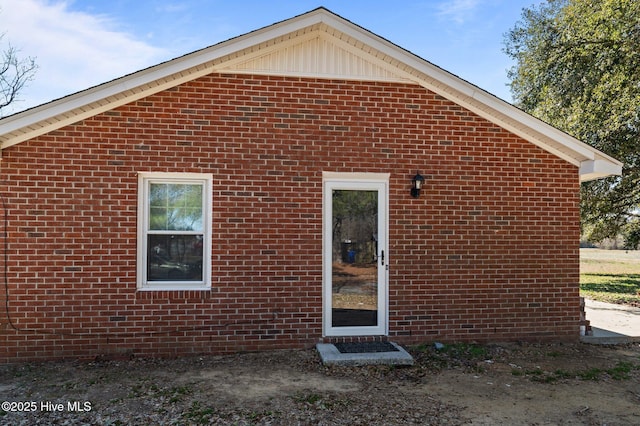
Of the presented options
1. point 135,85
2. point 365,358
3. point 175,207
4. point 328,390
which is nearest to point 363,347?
point 365,358

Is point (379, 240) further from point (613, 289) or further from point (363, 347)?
point (613, 289)

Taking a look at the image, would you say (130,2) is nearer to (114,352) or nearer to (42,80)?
(114,352)

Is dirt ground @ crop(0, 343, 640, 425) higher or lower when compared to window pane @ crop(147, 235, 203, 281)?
lower

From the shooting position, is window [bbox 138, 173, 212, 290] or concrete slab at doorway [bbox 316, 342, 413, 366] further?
window [bbox 138, 173, 212, 290]

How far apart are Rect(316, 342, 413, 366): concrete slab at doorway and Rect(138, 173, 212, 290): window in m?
1.91

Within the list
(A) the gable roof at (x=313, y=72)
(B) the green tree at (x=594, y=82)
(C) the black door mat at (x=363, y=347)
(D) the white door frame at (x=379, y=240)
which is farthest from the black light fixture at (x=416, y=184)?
(B) the green tree at (x=594, y=82)

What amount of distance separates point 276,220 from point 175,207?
141 cm

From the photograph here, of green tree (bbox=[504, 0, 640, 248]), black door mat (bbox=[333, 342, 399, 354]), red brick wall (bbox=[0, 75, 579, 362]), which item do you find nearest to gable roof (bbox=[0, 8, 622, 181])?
red brick wall (bbox=[0, 75, 579, 362])

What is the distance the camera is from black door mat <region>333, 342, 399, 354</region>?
621 centimetres

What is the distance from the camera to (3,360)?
19.4 ft

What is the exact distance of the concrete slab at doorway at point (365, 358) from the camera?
19.2 feet

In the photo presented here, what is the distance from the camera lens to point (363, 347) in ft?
21.1

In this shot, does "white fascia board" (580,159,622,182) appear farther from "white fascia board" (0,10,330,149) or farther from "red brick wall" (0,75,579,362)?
"white fascia board" (0,10,330,149)

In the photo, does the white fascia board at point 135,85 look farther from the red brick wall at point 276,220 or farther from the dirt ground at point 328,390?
the dirt ground at point 328,390
